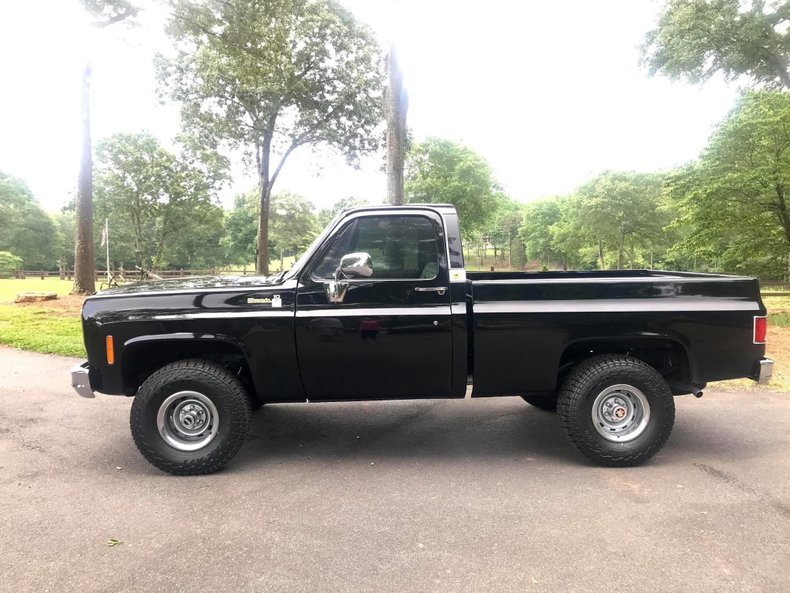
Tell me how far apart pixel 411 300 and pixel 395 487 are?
4.35ft

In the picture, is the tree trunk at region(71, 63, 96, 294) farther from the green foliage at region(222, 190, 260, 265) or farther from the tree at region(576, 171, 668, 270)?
the green foliage at region(222, 190, 260, 265)

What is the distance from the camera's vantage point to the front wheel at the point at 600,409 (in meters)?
3.90

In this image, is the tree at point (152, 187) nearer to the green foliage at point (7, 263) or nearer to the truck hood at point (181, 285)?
the green foliage at point (7, 263)

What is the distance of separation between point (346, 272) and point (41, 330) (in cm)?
918

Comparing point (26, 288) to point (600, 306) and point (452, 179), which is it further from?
point (600, 306)

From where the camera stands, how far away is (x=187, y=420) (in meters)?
3.92

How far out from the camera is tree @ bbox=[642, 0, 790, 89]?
17.9 metres

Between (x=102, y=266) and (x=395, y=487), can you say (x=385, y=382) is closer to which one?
(x=395, y=487)

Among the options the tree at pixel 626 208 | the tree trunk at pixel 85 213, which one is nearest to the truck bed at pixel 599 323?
the tree trunk at pixel 85 213

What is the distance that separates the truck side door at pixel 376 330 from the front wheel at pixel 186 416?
A: 1.82ft

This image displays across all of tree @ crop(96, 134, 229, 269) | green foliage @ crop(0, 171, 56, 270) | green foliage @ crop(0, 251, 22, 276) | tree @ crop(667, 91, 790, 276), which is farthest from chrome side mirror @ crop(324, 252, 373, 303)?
green foliage @ crop(0, 171, 56, 270)

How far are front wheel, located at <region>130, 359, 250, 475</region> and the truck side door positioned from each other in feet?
1.82

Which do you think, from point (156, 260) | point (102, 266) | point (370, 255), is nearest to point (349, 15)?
point (370, 255)

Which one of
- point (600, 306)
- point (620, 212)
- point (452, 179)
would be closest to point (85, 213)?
point (600, 306)
